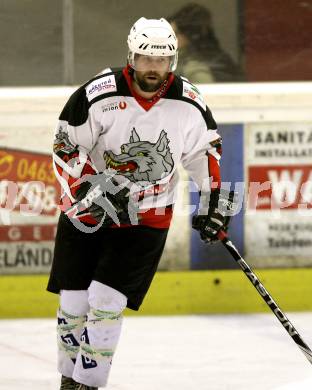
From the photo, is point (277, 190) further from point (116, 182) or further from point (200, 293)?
point (116, 182)

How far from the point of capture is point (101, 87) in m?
3.37

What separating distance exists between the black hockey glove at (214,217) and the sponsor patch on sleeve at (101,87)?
1.65 feet

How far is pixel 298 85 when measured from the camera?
5.21 metres

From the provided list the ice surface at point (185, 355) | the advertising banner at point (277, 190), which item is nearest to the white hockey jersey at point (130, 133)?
the ice surface at point (185, 355)

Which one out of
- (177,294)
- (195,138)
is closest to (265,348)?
(177,294)

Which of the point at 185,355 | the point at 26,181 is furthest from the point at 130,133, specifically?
the point at 26,181

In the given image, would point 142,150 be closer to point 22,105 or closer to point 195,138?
point 195,138

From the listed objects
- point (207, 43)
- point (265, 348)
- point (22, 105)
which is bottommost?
point (265, 348)

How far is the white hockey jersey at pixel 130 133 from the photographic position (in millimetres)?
3359

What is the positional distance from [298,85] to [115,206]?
210 cm

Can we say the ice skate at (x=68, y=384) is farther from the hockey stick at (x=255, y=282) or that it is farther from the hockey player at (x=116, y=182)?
the hockey stick at (x=255, y=282)

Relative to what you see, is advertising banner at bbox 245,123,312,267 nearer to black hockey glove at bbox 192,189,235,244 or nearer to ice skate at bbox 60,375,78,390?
black hockey glove at bbox 192,189,235,244

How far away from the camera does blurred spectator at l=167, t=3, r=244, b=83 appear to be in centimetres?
513

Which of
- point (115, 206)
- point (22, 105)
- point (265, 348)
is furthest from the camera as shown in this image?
point (22, 105)
